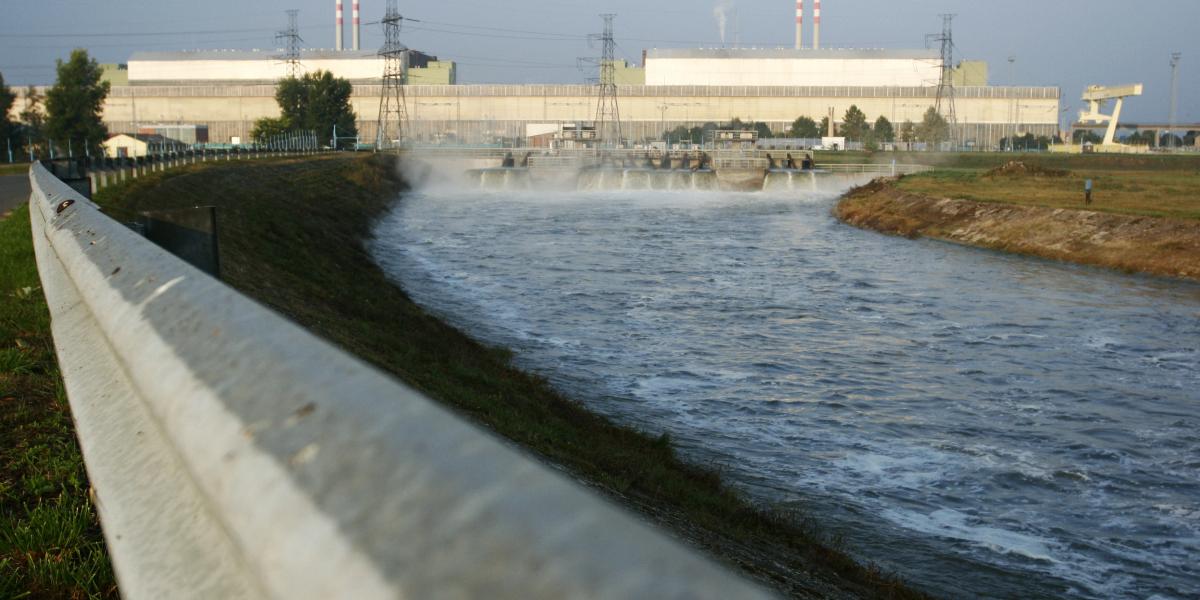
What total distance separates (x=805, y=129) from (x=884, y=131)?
9322mm

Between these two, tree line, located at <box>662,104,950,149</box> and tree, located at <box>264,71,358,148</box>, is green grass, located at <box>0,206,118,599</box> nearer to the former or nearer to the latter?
tree, located at <box>264,71,358,148</box>

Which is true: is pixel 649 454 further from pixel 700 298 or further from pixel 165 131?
pixel 165 131

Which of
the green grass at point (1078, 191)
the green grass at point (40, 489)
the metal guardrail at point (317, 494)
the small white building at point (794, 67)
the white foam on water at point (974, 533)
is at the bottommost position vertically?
the white foam on water at point (974, 533)

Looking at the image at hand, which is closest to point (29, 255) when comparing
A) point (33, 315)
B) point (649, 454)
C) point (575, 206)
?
point (33, 315)

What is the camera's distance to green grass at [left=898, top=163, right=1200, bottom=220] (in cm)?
4591

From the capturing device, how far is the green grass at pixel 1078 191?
151ft

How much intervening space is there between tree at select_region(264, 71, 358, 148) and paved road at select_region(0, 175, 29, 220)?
233ft

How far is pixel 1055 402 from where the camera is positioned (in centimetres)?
1792

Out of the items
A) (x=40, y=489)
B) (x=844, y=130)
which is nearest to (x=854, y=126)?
(x=844, y=130)

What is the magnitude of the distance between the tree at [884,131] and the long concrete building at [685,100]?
228 inches

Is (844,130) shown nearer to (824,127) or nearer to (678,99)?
(824,127)

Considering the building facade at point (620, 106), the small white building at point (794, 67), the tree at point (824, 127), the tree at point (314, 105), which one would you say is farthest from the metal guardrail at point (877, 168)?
the tree at point (314, 105)

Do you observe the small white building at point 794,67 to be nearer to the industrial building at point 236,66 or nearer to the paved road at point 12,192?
the industrial building at point 236,66

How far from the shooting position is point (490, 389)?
52.0 feet
